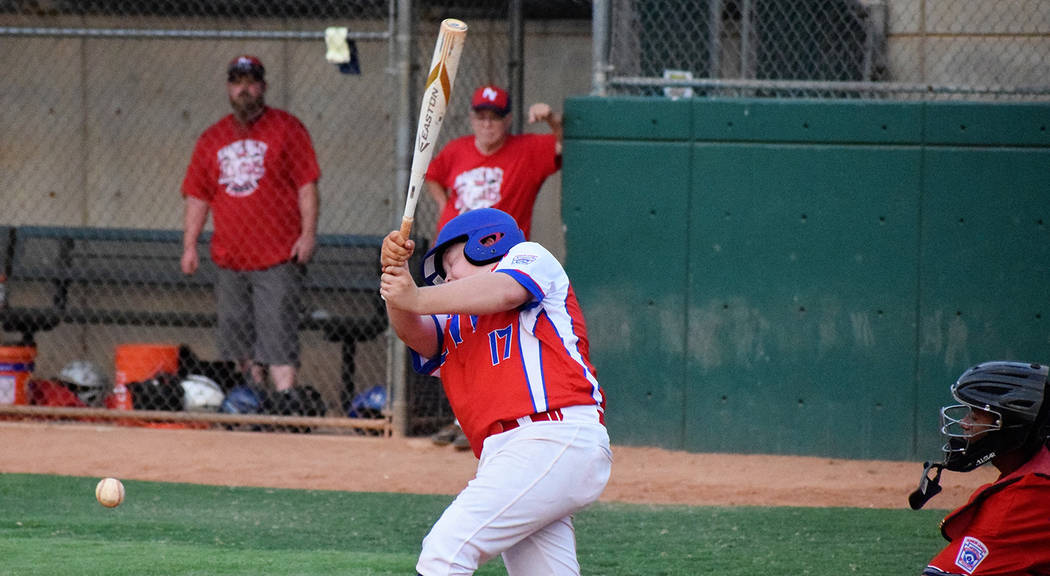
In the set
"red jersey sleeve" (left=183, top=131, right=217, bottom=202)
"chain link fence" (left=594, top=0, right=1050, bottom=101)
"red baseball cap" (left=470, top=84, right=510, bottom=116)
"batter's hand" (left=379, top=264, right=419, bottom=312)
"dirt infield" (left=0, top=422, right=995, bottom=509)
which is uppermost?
"chain link fence" (left=594, top=0, right=1050, bottom=101)

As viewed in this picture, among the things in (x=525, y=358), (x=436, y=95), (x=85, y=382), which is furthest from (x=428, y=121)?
(x=85, y=382)

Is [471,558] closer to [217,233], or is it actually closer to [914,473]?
[914,473]

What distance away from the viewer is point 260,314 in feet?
27.0

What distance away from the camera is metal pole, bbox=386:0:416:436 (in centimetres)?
795

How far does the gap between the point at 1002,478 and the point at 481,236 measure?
5.10ft

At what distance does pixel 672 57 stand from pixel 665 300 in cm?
179

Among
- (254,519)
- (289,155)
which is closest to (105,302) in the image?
(289,155)

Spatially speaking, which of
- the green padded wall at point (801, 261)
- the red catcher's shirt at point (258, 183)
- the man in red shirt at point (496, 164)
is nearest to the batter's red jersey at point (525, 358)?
the man in red shirt at point (496, 164)

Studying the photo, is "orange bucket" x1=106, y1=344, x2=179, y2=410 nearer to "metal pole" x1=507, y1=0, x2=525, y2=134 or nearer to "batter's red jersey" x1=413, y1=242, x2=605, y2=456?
"metal pole" x1=507, y1=0, x2=525, y2=134

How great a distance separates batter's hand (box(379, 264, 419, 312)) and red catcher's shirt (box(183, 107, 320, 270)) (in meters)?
4.89

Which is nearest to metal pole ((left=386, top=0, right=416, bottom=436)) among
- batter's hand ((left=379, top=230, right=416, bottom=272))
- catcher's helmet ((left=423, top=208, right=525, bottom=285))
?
catcher's helmet ((left=423, top=208, right=525, bottom=285))

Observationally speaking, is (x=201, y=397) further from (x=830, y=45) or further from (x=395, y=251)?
(x=395, y=251)

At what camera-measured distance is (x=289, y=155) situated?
27.1 ft

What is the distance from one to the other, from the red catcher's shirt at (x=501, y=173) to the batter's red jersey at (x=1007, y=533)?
456 cm
